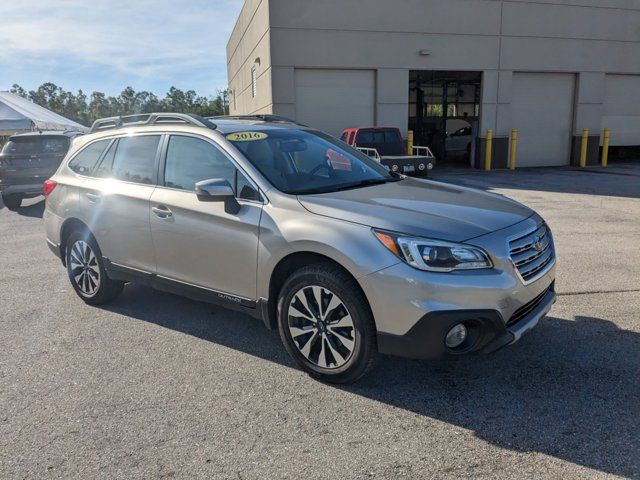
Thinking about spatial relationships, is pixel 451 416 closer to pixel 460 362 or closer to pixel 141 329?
pixel 460 362

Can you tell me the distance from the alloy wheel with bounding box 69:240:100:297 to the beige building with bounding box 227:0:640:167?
1416 centimetres

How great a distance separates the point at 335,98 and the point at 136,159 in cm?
1514

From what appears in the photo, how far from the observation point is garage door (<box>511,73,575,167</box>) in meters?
20.9

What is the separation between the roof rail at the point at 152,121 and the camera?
4324 mm

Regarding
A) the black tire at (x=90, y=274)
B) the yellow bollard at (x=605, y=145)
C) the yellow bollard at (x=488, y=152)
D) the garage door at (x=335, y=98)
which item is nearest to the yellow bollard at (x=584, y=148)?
the yellow bollard at (x=605, y=145)

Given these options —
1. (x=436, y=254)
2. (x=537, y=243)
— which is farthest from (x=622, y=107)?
(x=436, y=254)

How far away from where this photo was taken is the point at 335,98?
19.0 meters

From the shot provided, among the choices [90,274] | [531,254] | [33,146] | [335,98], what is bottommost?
[90,274]

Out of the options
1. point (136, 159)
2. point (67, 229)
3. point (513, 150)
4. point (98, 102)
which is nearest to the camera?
point (136, 159)

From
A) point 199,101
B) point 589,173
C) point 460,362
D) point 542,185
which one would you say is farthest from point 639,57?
point 199,101

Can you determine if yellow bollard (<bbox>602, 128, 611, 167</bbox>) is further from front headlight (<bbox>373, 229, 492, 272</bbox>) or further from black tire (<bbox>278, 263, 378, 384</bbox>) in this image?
black tire (<bbox>278, 263, 378, 384</bbox>)

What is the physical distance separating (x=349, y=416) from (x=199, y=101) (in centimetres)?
12541

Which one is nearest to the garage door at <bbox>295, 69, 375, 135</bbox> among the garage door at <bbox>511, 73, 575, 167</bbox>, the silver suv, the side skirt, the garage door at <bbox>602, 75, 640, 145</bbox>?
the garage door at <bbox>511, 73, 575, 167</bbox>

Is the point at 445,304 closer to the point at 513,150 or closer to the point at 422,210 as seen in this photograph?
the point at 422,210
